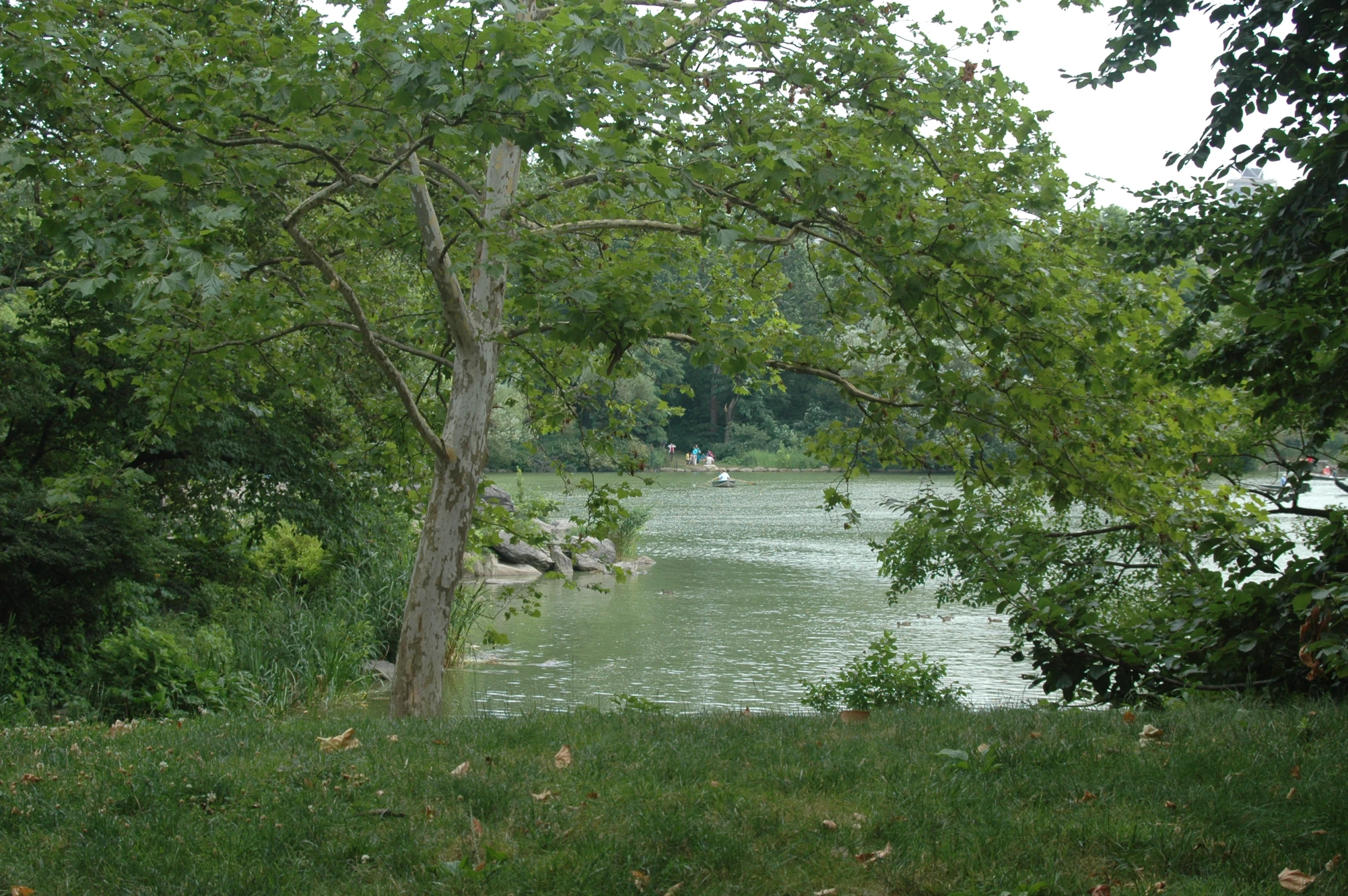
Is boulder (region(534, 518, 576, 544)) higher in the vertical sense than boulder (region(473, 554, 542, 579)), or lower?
higher

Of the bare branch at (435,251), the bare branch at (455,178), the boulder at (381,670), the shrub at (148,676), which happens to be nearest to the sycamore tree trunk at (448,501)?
the bare branch at (435,251)

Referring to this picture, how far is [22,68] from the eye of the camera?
15.7ft

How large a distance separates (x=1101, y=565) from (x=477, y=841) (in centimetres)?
463

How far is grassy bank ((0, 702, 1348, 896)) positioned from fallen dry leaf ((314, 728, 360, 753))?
0.21ft

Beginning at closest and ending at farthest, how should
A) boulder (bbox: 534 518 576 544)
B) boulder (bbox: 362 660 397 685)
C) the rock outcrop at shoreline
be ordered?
boulder (bbox: 362 660 397 685) < the rock outcrop at shoreline < boulder (bbox: 534 518 576 544)

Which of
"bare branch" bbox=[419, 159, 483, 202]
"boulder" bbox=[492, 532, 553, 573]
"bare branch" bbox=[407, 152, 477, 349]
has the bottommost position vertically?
"boulder" bbox=[492, 532, 553, 573]

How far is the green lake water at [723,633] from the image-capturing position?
464 inches

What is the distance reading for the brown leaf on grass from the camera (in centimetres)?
332

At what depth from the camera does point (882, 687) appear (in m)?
8.84

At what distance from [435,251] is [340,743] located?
10.5ft

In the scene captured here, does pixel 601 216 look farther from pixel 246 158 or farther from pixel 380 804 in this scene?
pixel 380 804

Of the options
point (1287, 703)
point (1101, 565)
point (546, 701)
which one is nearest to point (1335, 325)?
point (1287, 703)

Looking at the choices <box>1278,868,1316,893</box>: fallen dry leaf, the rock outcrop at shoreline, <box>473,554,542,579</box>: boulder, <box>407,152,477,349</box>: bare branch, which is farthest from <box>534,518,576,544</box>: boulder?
<box>1278,868,1316,893</box>: fallen dry leaf

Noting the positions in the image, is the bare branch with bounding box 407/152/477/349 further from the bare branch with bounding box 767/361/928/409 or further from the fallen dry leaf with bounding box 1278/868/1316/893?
the fallen dry leaf with bounding box 1278/868/1316/893
